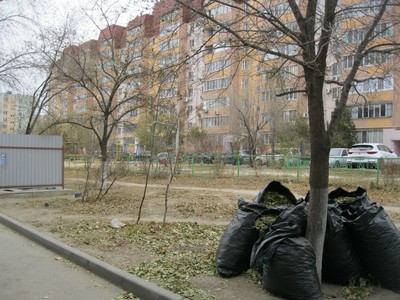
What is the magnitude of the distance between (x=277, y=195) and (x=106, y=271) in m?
2.50

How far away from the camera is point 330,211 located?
4.79m

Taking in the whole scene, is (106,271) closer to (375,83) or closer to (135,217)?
(135,217)

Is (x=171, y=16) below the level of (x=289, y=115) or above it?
below

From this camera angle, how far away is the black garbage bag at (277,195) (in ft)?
18.4

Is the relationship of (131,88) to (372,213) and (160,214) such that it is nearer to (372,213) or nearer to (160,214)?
(160,214)

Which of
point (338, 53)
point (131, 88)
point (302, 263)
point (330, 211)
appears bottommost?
point (302, 263)

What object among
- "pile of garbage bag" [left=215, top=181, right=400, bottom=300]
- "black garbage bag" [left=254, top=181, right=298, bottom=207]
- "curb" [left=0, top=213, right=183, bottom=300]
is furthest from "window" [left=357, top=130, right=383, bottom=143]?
"pile of garbage bag" [left=215, top=181, right=400, bottom=300]

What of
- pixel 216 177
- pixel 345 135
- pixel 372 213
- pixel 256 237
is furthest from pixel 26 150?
pixel 345 135

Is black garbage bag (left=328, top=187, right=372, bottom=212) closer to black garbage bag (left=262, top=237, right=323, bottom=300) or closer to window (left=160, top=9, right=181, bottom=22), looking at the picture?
black garbage bag (left=262, top=237, right=323, bottom=300)

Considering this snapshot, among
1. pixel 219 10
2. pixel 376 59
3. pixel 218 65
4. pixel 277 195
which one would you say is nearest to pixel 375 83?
pixel 376 59

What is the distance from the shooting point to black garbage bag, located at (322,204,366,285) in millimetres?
4535

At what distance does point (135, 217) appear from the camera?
32.0 feet

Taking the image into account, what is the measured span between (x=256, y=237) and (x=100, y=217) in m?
5.71

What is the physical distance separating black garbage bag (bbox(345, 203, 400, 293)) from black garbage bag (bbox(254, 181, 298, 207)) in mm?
1202
